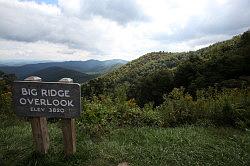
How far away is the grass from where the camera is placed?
5.93 m

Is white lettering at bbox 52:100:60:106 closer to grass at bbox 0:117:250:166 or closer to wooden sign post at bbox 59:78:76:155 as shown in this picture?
wooden sign post at bbox 59:78:76:155

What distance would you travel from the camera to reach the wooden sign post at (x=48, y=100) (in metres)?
5.77

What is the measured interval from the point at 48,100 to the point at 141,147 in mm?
2062

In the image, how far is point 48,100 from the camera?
5.83 meters

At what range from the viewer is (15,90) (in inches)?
230

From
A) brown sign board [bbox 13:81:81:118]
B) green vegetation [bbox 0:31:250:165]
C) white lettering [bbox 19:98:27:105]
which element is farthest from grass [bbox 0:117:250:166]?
white lettering [bbox 19:98:27:105]

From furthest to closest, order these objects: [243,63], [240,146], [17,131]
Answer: [243,63], [17,131], [240,146]

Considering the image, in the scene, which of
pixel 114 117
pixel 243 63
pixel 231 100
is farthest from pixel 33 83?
pixel 243 63

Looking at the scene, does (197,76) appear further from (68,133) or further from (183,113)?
(68,133)

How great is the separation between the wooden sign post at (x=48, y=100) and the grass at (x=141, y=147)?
56cm

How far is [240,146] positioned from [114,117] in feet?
11.0

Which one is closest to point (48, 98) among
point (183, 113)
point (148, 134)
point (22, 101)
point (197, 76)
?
point (22, 101)

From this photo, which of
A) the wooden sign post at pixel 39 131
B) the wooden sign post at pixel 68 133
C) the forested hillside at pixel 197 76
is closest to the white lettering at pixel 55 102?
the wooden sign post at pixel 68 133

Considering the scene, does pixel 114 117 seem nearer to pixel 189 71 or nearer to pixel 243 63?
pixel 243 63
